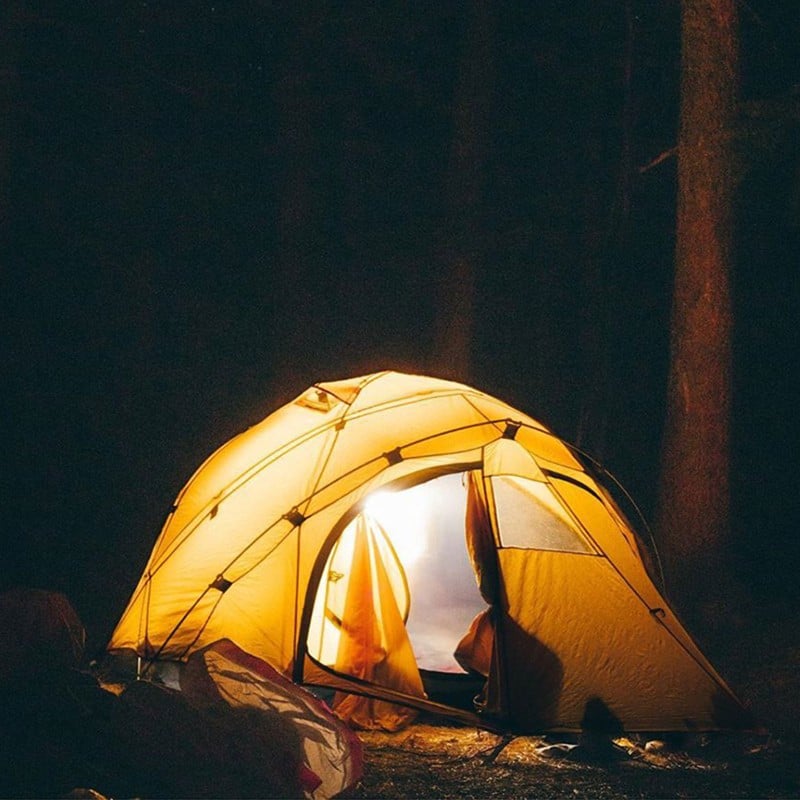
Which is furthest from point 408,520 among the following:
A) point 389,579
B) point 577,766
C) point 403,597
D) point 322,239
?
point 322,239

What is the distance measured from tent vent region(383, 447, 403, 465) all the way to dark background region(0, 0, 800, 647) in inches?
147

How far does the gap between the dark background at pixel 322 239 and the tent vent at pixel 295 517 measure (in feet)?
11.0

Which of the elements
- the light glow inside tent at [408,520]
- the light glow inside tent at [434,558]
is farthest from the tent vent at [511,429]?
the light glow inside tent at [408,520]

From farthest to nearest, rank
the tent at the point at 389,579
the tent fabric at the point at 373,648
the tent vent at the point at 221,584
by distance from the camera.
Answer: the tent fabric at the point at 373,648
the tent vent at the point at 221,584
the tent at the point at 389,579

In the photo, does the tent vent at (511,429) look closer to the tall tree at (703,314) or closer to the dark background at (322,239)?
the tall tree at (703,314)

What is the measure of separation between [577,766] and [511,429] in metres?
1.81

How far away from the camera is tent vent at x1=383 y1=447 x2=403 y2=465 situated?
5930 mm

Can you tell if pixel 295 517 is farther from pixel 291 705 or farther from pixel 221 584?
pixel 291 705

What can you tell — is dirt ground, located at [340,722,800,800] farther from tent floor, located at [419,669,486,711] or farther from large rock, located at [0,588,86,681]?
large rock, located at [0,588,86,681]

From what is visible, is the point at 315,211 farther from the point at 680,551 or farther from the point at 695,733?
the point at 695,733

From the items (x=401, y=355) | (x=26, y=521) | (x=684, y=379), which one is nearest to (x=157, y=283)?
(x=401, y=355)

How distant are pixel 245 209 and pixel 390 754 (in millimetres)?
14049

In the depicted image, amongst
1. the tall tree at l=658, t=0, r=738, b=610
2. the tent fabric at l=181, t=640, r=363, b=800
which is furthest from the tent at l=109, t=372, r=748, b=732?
the tall tree at l=658, t=0, r=738, b=610

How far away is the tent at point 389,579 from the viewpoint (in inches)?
227
